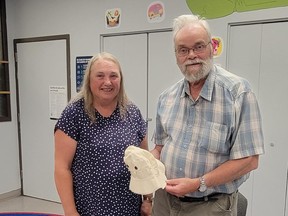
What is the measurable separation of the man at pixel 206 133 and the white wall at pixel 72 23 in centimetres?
139

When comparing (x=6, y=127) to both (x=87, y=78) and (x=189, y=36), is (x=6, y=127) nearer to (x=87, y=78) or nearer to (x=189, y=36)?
(x=87, y=78)

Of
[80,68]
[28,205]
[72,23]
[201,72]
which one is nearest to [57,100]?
[80,68]

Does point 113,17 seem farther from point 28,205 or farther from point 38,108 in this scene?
point 28,205

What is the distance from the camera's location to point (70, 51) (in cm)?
Answer: 341

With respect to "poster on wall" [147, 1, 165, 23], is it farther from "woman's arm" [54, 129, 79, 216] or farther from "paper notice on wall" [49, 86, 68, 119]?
"woman's arm" [54, 129, 79, 216]

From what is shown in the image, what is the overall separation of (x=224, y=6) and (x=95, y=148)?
177 cm

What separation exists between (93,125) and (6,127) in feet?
8.66

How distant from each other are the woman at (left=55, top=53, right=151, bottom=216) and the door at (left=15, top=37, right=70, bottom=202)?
203 centimetres

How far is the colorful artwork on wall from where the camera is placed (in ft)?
7.84

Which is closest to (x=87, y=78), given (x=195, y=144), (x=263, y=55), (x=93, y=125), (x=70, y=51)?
(x=93, y=125)

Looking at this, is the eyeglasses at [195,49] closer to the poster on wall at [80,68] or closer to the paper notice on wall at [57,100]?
the poster on wall at [80,68]

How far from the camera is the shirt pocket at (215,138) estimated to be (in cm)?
125

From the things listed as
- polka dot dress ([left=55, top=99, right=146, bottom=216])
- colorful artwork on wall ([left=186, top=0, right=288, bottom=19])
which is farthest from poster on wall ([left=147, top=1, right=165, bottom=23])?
polka dot dress ([left=55, top=99, right=146, bottom=216])

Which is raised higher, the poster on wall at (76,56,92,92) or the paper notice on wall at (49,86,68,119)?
the poster on wall at (76,56,92,92)
